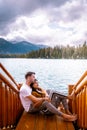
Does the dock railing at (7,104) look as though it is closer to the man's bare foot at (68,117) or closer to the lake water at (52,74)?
the man's bare foot at (68,117)

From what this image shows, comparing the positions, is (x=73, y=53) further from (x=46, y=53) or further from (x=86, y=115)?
(x=86, y=115)

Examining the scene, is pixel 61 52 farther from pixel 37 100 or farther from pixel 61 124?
pixel 61 124

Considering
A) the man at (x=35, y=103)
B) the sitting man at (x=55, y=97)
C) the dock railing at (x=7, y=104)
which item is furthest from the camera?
the sitting man at (x=55, y=97)

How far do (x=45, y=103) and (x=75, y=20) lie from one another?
65.5 meters

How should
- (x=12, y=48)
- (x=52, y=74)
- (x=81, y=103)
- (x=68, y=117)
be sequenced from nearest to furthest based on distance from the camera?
(x=81, y=103) < (x=68, y=117) < (x=52, y=74) < (x=12, y=48)

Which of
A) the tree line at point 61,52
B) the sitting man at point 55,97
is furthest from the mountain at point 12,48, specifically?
the sitting man at point 55,97

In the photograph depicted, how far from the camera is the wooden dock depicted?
13.9 feet

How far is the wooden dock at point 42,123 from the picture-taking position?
13.9 feet

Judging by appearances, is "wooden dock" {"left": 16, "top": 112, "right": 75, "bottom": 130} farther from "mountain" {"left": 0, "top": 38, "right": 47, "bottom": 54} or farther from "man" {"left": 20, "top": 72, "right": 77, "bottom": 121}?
"mountain" {"left": 0, "top": 38, "right": 47, "bottom": 54}

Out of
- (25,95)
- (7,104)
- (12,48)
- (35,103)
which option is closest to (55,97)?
(35,103)

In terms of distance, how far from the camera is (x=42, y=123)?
444 cm

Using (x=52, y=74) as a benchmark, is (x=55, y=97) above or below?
above

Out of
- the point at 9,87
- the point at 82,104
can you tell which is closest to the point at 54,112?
the point at 82,104

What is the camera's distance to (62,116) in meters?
4.64
